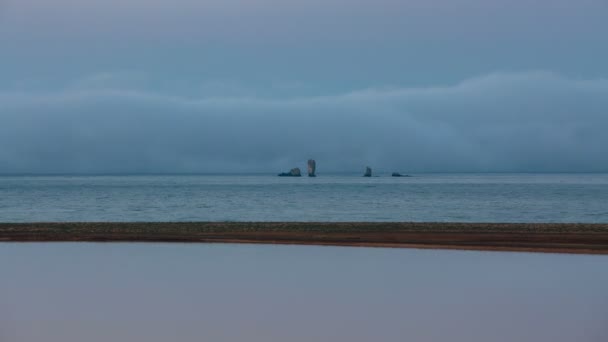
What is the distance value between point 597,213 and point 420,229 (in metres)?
22.2

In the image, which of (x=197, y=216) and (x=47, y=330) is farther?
(x=197, y=216)

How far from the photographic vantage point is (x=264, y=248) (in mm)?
24562

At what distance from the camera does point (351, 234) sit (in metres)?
28.7

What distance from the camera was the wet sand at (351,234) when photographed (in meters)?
25.0

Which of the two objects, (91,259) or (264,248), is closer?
(91,259)

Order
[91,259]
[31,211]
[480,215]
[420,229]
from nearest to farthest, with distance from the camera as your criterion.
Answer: [91,259] → [420,229] → [480,215] → [31,211]

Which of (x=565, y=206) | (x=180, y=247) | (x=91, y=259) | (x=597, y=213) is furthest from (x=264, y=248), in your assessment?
(x=565, y=206)

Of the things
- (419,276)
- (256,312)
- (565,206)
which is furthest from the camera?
(565,206)

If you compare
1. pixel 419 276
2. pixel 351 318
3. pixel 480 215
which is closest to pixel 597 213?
pixel 480 215

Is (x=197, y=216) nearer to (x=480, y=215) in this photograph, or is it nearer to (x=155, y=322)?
(x=480, y=215)

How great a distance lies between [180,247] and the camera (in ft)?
82.2

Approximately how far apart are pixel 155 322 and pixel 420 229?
58.6 feet

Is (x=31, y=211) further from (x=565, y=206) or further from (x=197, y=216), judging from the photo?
(x=565, y=206)

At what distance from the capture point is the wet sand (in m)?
25.0
